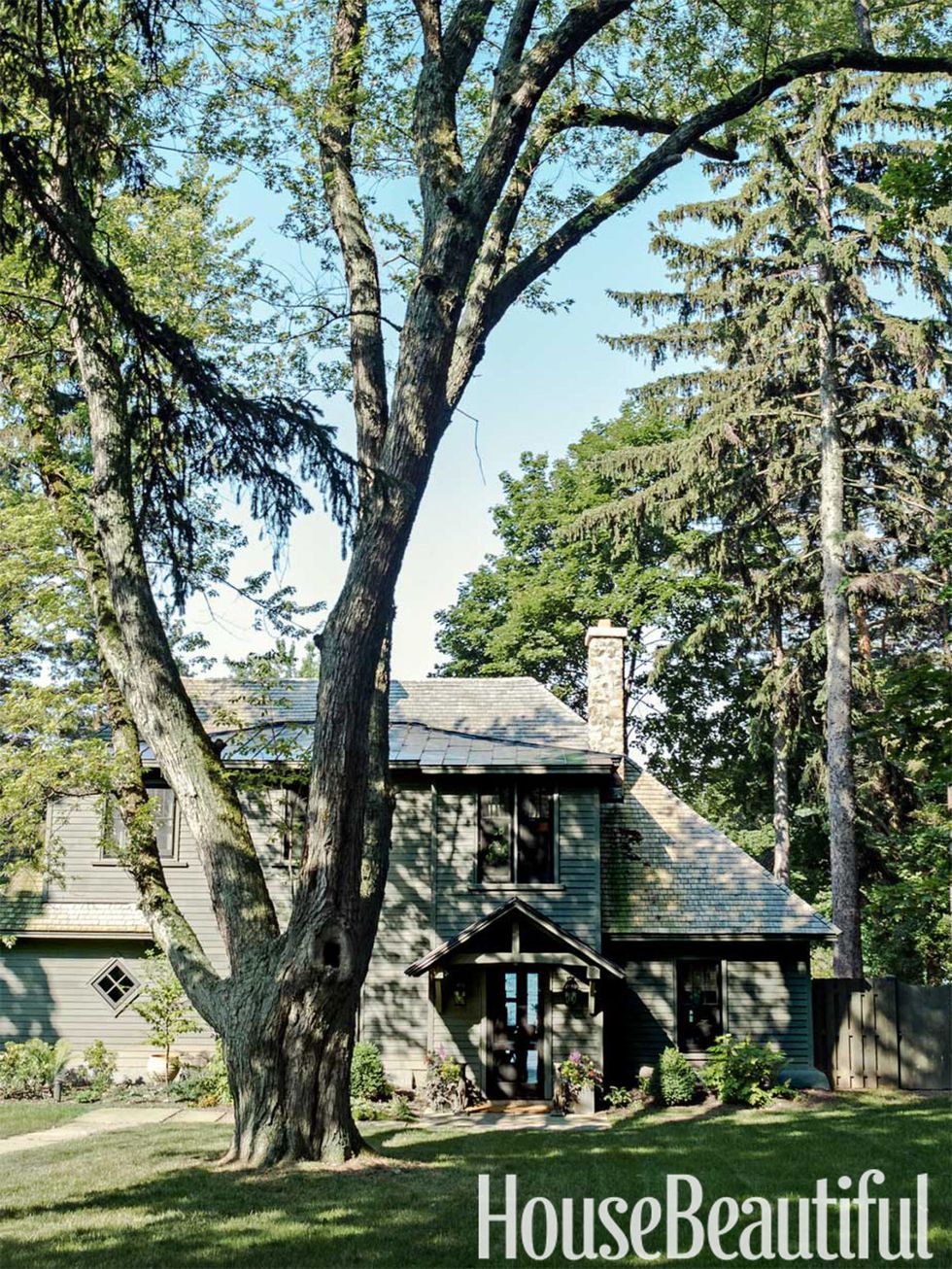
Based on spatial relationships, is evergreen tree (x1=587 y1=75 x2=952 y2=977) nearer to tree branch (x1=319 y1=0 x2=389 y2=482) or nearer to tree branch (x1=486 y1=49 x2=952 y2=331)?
tree branch (x1=486 y1=49 x2=952 y2=331)

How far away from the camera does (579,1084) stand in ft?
59.6

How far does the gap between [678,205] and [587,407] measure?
8.91 metres

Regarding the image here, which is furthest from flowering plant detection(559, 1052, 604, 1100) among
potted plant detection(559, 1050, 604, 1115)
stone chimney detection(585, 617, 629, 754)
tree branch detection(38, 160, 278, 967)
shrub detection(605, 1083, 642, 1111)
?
tree branch detection(38, 160, 278, 967)

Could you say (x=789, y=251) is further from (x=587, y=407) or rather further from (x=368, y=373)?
(x=368, y=373)

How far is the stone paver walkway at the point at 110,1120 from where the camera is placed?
1419cm

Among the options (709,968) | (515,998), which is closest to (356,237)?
(515,998)

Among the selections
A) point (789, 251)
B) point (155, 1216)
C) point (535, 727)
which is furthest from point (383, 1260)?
point (789, 251)

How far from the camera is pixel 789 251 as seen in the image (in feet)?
80.0

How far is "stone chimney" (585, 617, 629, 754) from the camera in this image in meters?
21.0

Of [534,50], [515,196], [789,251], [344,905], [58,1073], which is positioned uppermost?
[789,251]

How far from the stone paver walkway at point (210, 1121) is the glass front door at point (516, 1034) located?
92 centimetres

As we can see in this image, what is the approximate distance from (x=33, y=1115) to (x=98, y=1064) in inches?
111

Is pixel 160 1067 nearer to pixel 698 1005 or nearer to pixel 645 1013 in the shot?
pixel 645 1013

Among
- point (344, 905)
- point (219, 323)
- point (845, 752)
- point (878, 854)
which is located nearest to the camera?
point (344, 905)
